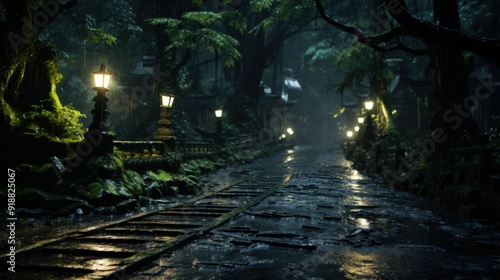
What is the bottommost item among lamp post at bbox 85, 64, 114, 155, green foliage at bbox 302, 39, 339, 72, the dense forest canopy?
lamp post at bbox 85, 64, 114, 155

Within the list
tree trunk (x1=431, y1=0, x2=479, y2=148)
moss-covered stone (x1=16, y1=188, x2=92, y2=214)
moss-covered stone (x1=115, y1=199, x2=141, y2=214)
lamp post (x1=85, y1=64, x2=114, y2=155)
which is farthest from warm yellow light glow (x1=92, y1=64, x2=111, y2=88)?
tree trunk (x1=431, y1=0, x2=479, y2=148)

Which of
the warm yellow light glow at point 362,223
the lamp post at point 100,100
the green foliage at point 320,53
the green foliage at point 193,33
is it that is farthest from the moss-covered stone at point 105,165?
the green foliage at point 320,53

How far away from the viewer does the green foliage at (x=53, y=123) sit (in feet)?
33.9

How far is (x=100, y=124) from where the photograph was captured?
10117 millimetres

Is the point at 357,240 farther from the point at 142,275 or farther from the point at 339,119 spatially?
the point at 339,119

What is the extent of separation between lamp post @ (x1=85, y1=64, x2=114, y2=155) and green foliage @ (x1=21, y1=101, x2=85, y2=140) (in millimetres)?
1375

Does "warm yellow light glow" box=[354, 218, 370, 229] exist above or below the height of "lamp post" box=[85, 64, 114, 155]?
below

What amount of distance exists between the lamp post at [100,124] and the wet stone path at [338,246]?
4.54 meters

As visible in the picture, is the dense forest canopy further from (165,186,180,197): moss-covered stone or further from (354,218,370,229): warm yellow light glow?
(165,186,180,197): moss-covered stone

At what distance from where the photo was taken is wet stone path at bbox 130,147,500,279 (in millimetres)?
4445

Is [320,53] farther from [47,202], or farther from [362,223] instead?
[47,202]

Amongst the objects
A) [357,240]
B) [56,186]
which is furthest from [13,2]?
[357,240]

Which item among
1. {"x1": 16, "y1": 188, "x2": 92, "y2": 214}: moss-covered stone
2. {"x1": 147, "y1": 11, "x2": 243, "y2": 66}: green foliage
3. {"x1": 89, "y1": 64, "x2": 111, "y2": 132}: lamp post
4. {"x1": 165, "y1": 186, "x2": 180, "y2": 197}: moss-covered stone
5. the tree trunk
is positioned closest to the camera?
{"x1": 16, "y1": 188, "x2": 92, "y2": 214}: moss-covered stone

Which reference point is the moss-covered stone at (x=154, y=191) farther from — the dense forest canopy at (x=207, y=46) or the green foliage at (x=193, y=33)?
the green foliage at (x=193, y=33)
